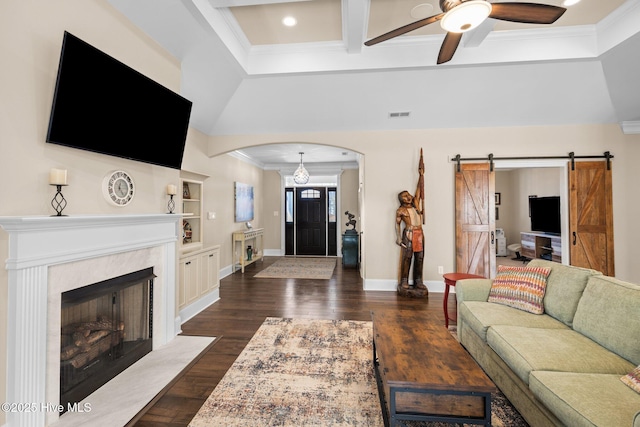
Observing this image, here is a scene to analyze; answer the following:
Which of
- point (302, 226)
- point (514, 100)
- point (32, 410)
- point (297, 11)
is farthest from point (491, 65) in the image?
point (302, 226)

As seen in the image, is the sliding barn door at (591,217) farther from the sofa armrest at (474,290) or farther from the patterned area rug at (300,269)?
the patterned area rug at (300,269)

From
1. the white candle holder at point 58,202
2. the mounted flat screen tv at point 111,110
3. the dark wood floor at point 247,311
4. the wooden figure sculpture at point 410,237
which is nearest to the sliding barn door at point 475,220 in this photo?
the wooden figure sculpture at point 410,237

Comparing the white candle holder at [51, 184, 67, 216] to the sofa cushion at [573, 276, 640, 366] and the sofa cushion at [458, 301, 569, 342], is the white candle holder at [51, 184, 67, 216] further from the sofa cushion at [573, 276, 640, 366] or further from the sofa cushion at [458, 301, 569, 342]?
the sofa cushion at [573, 276, 640, 366]

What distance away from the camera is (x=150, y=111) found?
2.43 meters

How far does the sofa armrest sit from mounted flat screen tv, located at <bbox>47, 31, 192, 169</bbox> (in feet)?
10.3

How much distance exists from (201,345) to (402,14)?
3.89m

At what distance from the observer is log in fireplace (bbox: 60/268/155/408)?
6.40 feet

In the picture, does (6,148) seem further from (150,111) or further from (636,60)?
(636,60)

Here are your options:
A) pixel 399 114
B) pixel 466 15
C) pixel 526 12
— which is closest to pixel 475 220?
pixel 399 114

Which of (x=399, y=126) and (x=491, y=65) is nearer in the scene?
(x=491, y=65)

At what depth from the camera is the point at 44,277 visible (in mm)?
1728

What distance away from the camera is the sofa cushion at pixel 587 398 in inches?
46.8

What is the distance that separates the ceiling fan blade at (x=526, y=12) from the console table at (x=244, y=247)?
549cm

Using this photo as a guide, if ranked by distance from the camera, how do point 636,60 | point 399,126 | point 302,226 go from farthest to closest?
point 302,226
point 399,126
point 636,60
